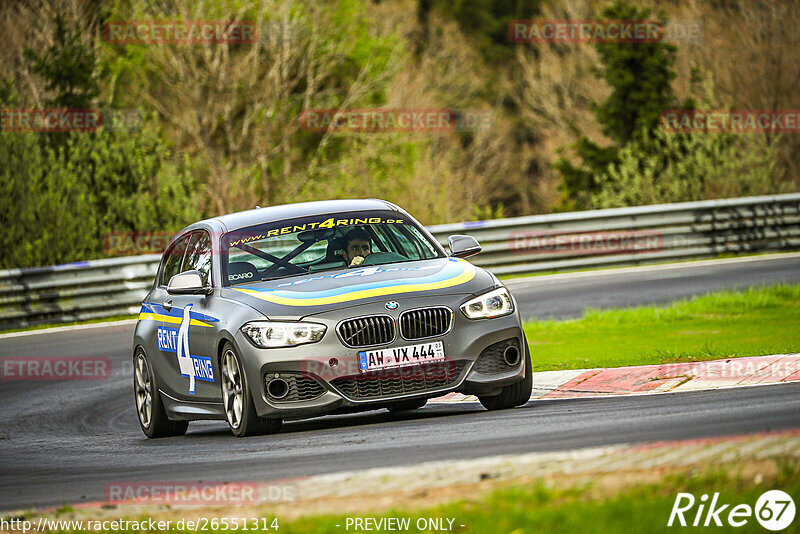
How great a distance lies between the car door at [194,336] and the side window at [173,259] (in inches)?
11.7

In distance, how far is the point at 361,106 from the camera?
45500 mm

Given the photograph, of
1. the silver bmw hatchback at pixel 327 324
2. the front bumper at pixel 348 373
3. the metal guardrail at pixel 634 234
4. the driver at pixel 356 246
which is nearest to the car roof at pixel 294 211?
the silver bmw hatchback at pixel 327 324

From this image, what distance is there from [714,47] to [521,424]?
41400 mm

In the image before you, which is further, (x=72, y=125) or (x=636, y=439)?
(x=72, y=125)

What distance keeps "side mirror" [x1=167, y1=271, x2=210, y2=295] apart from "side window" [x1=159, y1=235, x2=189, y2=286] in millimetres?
1295

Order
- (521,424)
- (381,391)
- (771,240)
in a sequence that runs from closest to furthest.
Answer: (521,424) → (381,391) → (771,240)

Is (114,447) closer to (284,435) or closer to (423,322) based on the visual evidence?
(284,435)

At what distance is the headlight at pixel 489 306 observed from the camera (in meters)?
9.18

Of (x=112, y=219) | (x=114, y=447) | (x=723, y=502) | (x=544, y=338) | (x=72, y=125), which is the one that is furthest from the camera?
(x=72, y=125)

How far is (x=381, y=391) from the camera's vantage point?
8945mm

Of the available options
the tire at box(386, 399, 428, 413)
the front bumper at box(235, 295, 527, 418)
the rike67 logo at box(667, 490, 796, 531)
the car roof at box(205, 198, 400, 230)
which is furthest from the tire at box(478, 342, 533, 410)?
the rike67 logo at box(667, 490, 796, 531)

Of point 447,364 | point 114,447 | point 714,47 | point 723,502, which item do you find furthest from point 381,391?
point 714,47

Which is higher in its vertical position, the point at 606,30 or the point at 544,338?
the point at 606,30

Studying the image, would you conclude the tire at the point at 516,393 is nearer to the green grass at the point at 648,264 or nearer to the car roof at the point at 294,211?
the car roof at the point at 294,211
